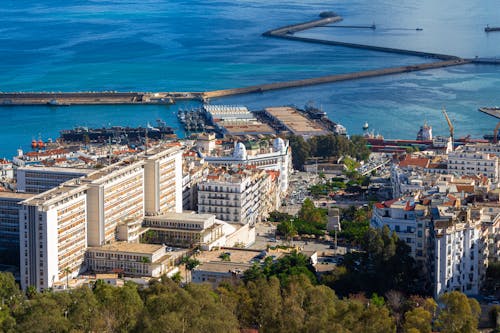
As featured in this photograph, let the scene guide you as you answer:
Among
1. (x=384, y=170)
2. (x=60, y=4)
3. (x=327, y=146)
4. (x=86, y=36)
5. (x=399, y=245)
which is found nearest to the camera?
(x=399, y=245)

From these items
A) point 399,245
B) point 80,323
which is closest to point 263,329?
point 80,323

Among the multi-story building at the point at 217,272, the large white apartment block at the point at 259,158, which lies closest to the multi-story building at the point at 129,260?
the multi-story building at the point at 217,272

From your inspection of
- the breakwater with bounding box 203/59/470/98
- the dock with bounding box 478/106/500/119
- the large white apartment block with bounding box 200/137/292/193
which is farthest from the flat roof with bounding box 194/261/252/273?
the breakwater with bounding box 203/59/470/98

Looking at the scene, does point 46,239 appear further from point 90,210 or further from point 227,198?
point 227,198

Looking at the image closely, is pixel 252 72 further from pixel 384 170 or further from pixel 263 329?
pixel 263 329

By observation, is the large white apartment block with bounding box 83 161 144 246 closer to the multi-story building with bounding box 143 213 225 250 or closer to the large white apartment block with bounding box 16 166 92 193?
the multi-story building with bounding box 143 213 225 250

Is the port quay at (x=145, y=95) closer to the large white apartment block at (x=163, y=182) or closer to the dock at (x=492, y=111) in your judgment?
the dock at (x=492, y=111)
